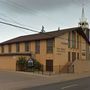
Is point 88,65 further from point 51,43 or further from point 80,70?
point 51,43

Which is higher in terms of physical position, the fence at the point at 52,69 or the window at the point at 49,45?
the window at the point at 49,45

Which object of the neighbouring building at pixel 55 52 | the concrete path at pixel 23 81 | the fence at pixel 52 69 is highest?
the neighbouring building at pixel 55 52

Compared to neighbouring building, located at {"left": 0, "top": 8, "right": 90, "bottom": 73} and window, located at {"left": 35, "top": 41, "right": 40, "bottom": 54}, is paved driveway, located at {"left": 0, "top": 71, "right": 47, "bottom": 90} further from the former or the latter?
window, located at {"left": 35, "top": 41, "right": 40, "bottom": 54}

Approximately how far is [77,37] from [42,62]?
9.74 metres

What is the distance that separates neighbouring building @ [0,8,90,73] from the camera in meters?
47.5

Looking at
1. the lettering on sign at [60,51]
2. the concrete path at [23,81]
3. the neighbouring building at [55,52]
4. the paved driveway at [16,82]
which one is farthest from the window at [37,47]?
the paved driveway at [16,82]

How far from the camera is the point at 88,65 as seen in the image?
5072cm

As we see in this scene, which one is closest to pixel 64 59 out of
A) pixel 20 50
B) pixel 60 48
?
pixel 60 48

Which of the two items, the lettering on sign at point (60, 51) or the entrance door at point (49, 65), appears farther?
the lettering on sign at point (60, 51)

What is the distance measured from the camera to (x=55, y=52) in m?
47.5

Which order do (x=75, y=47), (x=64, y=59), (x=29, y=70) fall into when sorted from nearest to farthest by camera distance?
(x=29, y=70)
(x=64, y=59)
(x=75, y=47)

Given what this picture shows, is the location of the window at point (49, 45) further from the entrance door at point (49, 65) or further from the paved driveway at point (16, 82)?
the paved driveway at point (16, 82)

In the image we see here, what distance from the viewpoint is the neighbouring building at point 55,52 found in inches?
1870

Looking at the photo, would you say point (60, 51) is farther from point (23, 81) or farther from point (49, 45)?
point (23, 81)
